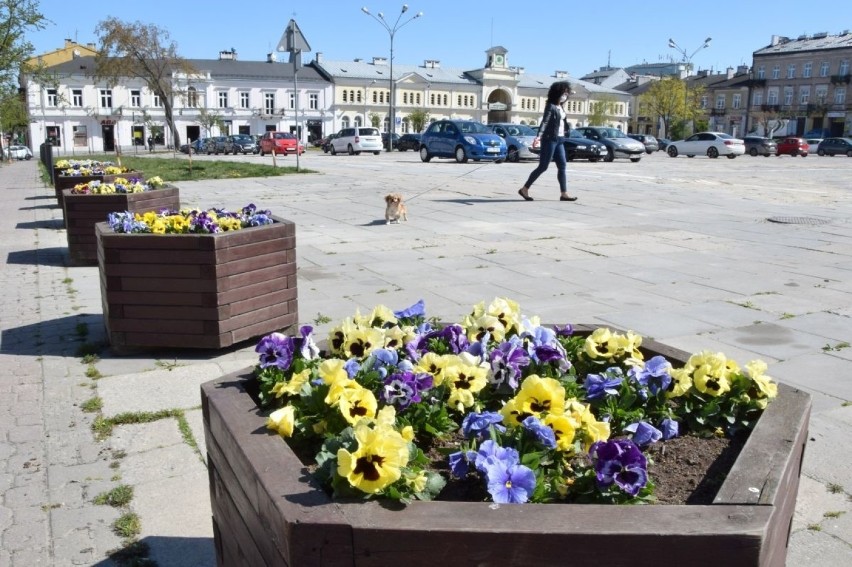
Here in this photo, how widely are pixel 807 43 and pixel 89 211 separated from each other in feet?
327

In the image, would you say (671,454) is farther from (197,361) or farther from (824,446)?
(197,361)

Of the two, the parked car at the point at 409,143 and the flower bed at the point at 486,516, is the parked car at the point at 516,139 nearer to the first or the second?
the parked car at the point at 409,143

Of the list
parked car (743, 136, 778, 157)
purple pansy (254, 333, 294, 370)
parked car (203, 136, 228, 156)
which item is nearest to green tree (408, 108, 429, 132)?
parked car (203, 136, 228, 156)

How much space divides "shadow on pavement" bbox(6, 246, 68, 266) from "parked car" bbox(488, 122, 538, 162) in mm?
23140

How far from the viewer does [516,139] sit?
32.8 m

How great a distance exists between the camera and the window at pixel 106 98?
8181 cm

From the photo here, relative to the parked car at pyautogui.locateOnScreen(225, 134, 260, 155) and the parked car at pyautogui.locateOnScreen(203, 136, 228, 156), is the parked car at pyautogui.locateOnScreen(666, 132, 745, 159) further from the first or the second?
the parked car at pyautogui.locateOnScreen(203, 136, 228, 156)

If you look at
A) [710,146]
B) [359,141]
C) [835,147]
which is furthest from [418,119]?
[710,146]

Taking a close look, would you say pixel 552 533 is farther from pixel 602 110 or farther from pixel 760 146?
pixel 602 110

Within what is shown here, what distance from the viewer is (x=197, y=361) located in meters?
4.87

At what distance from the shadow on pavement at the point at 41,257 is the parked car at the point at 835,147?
4949cm

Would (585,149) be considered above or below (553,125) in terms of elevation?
below

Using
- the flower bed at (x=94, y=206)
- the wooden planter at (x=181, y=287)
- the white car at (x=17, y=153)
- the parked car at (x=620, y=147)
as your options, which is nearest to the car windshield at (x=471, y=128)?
the parked car at (x=620, y=147)

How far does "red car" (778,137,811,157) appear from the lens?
46875 millimetres
